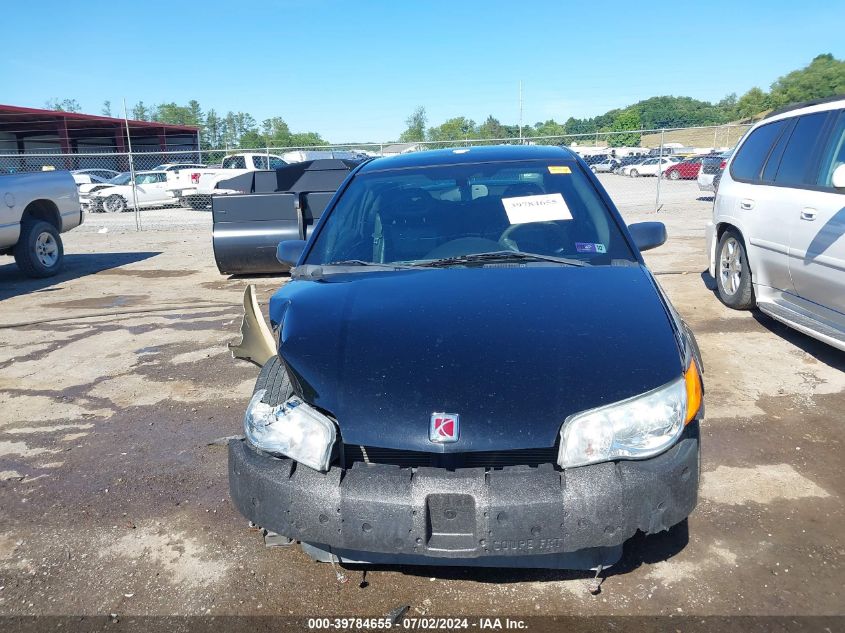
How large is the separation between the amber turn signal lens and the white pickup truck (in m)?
19.6

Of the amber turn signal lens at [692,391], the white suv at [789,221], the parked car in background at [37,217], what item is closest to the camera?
the amber turn signal lens at [692,391]

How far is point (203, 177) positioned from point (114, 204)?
4.21 m

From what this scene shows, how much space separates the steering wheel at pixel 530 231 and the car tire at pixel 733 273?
3.46 meters

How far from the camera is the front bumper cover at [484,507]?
6.64 ft

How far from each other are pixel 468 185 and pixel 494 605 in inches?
84.5

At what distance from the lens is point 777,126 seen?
228 inches

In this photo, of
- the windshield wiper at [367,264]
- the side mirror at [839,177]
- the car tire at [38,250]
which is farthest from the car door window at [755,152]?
the car tire at [38,250]

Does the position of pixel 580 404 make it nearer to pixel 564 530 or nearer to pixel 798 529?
pixel 564 530

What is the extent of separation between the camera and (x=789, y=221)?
5137 mm

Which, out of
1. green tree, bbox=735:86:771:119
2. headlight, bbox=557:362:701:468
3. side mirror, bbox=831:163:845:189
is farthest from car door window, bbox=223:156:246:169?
green tree, bbox=735:86:771:119

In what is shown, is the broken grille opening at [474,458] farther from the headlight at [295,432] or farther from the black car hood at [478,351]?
the headlight at [295,432]

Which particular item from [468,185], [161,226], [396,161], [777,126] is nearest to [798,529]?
[468,185]

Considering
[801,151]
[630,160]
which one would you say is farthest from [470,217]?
[630,160]

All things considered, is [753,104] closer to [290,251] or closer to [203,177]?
[203,177]
